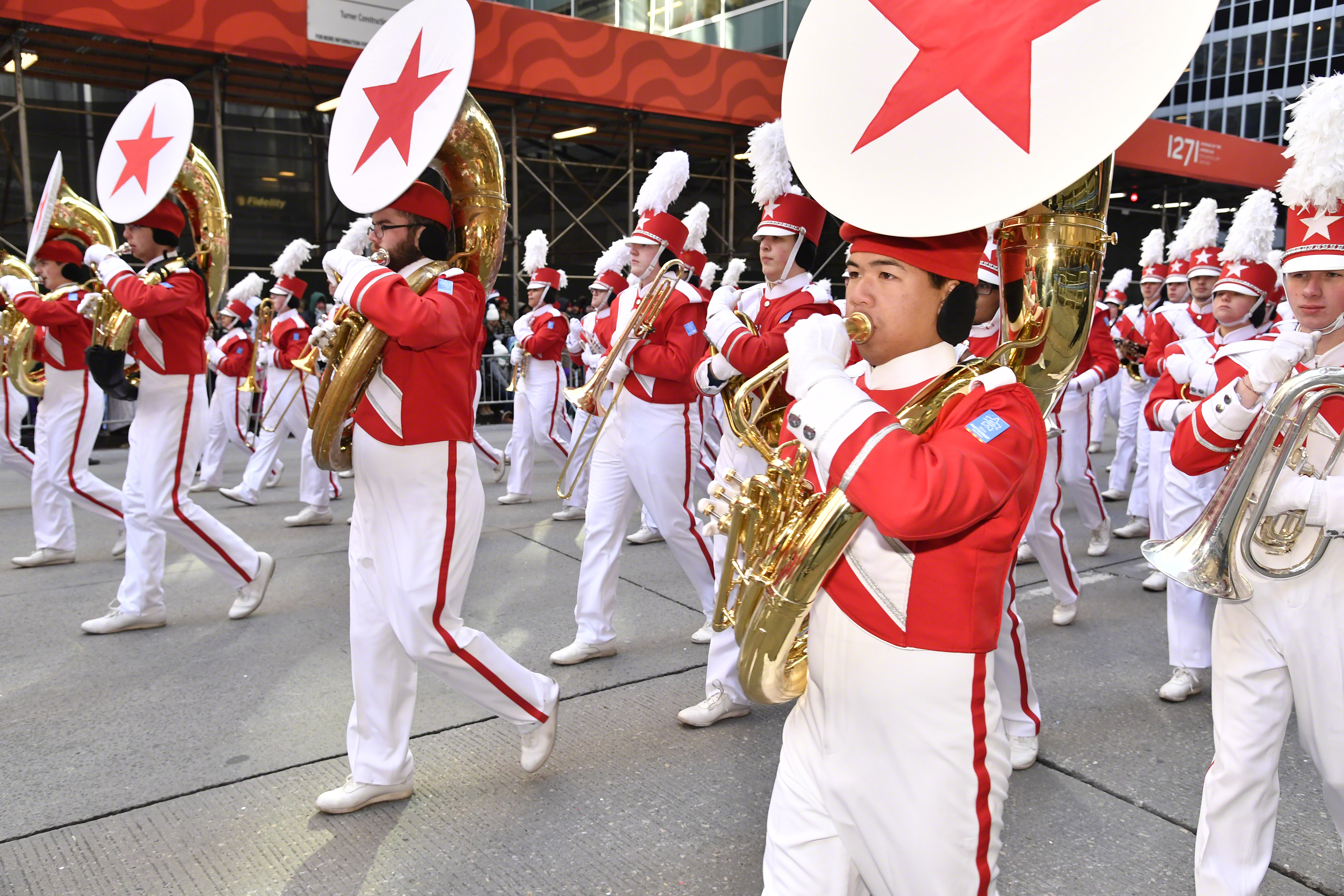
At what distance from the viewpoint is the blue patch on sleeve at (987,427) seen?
163cm

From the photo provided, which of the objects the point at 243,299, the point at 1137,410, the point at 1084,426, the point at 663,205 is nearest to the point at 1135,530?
the point at 1084,426

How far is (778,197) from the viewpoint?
434cm

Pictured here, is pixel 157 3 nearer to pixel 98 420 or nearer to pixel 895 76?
pixel 98 420

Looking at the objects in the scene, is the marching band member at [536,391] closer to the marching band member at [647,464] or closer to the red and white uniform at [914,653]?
the marching band member at [647,464]

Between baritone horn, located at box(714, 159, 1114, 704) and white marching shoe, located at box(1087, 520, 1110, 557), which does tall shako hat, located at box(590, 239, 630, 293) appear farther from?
baritone horn, located at box(714, 159, 1114, 704)

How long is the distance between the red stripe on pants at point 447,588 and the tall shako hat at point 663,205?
2102 mm

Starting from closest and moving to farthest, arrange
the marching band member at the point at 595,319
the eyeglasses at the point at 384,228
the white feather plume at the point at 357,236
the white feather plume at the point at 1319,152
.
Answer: the white feather plume at the point at 1319,152, the eyeglasses at the point at 384,228, the white feather plume at the point at 357,236, the marching band member at the point at 595,319

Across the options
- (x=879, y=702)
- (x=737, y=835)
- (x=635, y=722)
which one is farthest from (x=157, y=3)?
(x=879, y=702)

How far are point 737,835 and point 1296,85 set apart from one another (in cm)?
4424

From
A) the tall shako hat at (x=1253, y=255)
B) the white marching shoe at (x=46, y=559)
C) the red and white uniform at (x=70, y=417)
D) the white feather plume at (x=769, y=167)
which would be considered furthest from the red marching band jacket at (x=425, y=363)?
the white marching shoe at (x=46, y=559)

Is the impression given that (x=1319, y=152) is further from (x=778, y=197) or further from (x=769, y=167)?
(x=769, y=167)

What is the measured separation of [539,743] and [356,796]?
1.98 ft

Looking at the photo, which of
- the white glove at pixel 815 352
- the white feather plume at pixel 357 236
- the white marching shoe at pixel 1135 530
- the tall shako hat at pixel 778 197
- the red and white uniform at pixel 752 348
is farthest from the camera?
the white marching shoe at pixel 1135 530

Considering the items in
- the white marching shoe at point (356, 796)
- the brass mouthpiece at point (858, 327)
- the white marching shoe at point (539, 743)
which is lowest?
the white marching shoe at point (356, 796)
